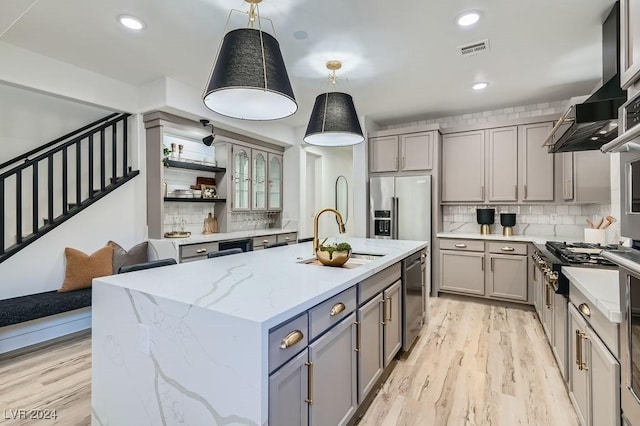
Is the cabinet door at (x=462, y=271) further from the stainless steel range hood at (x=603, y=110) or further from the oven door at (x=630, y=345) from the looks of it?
the oven door at (x=630, y=345)

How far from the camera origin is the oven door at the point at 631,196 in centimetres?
107

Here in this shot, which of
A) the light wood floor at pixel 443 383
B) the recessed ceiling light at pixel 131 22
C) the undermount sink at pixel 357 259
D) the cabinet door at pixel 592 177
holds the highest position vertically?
the recessed ceiling light at pixel 131 22

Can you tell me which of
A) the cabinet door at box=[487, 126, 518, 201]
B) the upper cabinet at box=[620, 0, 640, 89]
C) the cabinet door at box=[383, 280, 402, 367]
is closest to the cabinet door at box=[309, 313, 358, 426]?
the cabinet door at box=[383, 280, 402, 367]

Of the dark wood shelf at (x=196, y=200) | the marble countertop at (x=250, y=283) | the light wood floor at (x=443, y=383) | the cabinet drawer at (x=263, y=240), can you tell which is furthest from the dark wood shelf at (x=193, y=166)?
the marble countertop at (x=250, y=283)

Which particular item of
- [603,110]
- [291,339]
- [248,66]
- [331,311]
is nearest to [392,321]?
[331,311]

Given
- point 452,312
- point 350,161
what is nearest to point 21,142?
point 452,312

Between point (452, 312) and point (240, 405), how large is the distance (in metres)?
3.47

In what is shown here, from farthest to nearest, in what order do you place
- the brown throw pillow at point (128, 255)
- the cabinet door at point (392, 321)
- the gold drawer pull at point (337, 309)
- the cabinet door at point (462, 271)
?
the cabinet door at point (462, 271), the brown throw pillow at point (128, 255), the cabinet door at point (392, 321), the gold drawer pull at point (337, 309)

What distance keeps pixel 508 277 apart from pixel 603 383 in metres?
2.86

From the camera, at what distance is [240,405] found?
1129mm

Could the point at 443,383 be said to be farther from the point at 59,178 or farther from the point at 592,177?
the point at 59,178

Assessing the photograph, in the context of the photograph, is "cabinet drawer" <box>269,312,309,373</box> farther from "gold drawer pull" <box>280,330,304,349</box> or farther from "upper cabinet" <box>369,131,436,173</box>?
"upper cabinet" <box>369,131,436,173</box>

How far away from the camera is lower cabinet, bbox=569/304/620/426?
51.4 inches

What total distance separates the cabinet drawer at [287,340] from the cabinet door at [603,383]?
1246 mm
